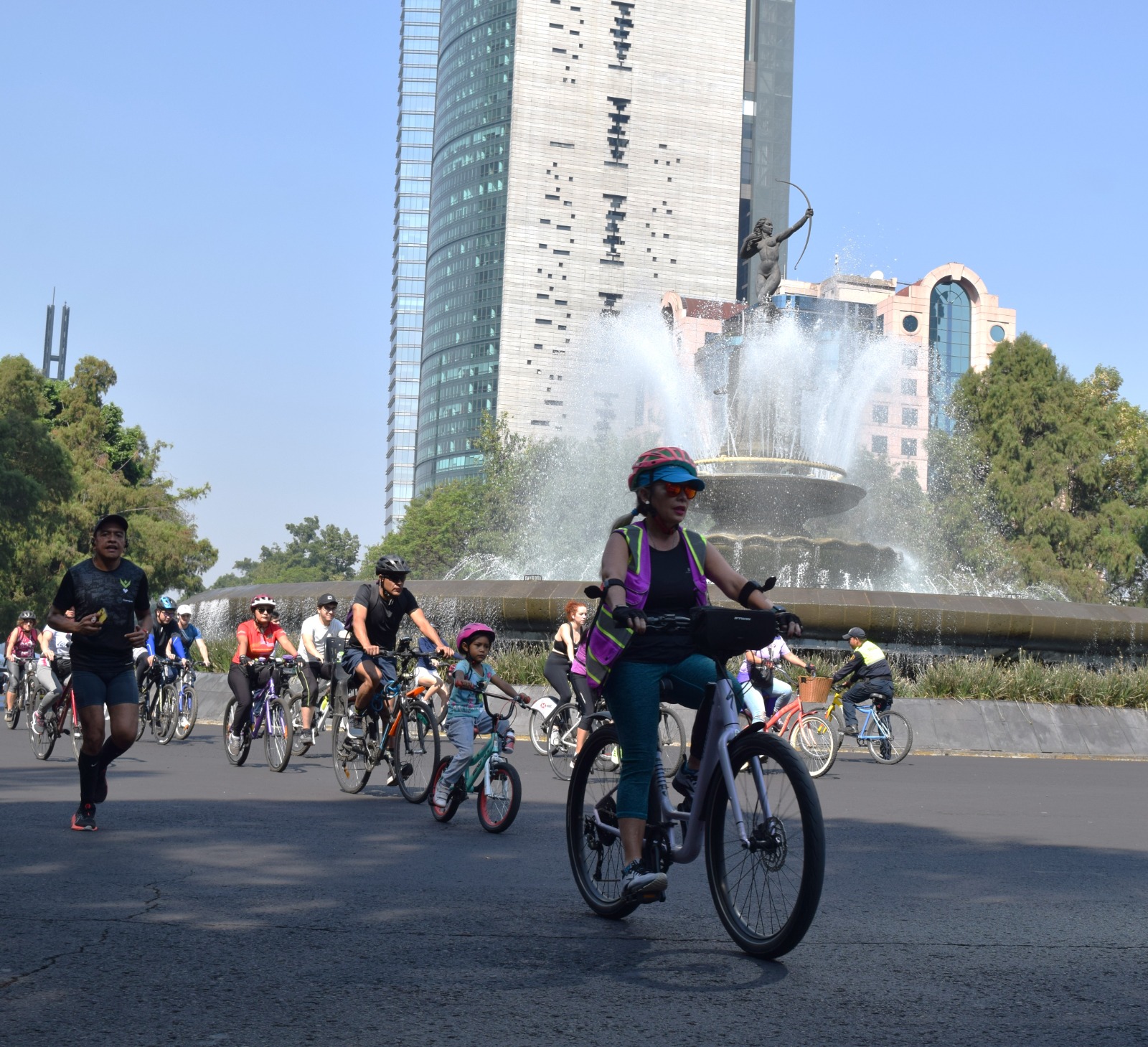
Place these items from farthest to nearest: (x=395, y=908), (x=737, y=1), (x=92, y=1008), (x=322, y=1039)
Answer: (x=737, y=1) < (x=395, y=908) < (x=92, y=1008) < (x=322, y=1039)

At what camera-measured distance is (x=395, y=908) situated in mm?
5668

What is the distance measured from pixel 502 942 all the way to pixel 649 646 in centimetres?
117

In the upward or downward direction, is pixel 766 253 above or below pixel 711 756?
above

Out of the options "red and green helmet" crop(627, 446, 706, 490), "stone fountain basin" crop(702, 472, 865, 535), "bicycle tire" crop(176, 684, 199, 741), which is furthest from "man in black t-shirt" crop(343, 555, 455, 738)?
"stone fountain basin" crop(702, 472, 865, 535)

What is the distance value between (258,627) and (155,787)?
2.87 m

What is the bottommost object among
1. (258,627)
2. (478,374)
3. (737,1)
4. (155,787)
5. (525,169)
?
(155,787)

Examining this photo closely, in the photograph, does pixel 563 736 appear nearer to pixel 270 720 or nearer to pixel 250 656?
pixel 270 720

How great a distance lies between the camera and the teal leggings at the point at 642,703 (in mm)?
5297

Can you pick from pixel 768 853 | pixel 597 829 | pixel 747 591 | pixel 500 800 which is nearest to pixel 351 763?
pixel 500 800

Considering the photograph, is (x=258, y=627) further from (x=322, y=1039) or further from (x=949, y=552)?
(x=949, y=552)

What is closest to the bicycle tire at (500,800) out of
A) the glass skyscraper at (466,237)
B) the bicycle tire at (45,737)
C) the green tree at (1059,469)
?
the bicycle tire at (45,737)

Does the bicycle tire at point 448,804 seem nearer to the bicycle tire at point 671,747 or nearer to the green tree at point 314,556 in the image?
the bicycle tire at point 671,747

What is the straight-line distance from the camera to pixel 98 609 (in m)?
8.23

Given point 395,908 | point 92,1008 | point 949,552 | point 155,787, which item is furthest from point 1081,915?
point 949,552
